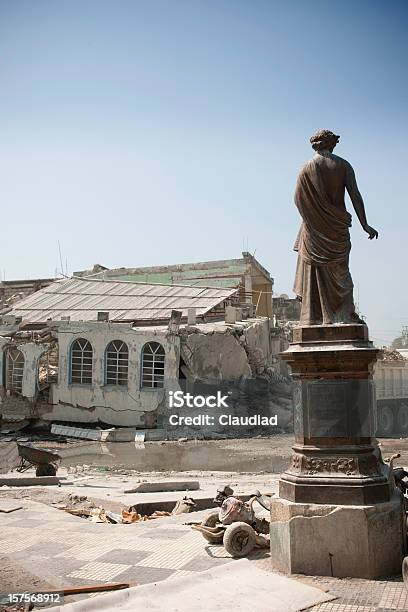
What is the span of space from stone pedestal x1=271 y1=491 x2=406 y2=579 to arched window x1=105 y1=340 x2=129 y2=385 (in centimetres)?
1863

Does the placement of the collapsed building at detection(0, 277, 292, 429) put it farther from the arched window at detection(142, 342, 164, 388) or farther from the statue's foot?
the statue's foot

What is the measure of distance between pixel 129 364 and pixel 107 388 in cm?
129

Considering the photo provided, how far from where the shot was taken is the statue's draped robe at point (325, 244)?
5996 millimetres

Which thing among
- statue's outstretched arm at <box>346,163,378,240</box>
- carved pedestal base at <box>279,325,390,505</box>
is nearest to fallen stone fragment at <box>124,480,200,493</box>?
carved pedestal base at <box>279,325,390,505</box>

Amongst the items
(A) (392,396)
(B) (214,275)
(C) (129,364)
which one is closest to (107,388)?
(C) (129,364)

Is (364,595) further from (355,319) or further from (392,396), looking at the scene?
(392,396)

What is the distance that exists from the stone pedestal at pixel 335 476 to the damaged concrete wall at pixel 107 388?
1740 centimetres

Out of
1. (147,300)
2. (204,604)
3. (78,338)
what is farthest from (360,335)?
(147,300)

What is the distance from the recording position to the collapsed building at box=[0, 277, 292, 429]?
23312 millimetres

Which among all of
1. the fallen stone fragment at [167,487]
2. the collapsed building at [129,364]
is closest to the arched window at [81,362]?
the collapsed building at [129,364]

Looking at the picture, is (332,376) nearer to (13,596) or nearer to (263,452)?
(13,596)

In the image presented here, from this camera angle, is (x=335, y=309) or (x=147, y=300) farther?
(x=147, y=300)

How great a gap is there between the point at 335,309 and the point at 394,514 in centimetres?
192

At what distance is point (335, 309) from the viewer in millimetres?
5973
